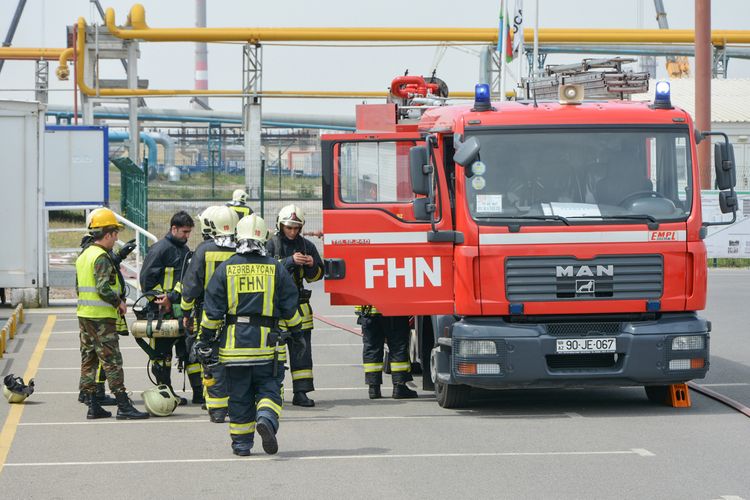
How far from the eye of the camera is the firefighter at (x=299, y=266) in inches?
457

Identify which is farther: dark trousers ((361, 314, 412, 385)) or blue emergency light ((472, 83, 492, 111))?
dark trousers ((361, 314, 412, 385))

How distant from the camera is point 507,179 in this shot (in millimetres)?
10742

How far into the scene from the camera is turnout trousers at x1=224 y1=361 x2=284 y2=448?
8922 mm

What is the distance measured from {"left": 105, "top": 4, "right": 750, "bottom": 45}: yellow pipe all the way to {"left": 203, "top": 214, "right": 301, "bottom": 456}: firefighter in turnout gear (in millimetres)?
Answer: 29157

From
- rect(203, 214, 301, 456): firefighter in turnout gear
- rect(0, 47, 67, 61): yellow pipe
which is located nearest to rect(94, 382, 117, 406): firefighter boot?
rect(203, 214, 301, 456): firefighter in turnout gear

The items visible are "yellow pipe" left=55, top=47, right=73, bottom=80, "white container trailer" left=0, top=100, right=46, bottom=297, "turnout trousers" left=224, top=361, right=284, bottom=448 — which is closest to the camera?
"turnout trousers" left=224, top=361, right=284, bottom=448

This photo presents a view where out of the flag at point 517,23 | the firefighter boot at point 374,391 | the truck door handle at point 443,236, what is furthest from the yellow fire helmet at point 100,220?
the flag at point 517,23

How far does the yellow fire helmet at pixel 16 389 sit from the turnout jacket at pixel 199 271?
2253mm

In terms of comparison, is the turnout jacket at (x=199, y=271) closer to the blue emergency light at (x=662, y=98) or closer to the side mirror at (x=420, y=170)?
the side mirror at (x=420, y=170)

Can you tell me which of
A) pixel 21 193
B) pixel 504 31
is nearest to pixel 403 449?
pixel 21 193

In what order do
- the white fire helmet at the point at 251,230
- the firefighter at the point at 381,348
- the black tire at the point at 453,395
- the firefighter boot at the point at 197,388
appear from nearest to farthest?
the white fire helmet at the point at 251,230 < the black tire at the point at 453,395 < the firefighter boot at the point at 197,388 < the firefighter at the point at 381,348

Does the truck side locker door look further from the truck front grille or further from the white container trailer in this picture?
the white container trailer

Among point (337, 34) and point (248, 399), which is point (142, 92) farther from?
point (248, 399)

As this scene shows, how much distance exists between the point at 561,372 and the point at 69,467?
4.27 meters
